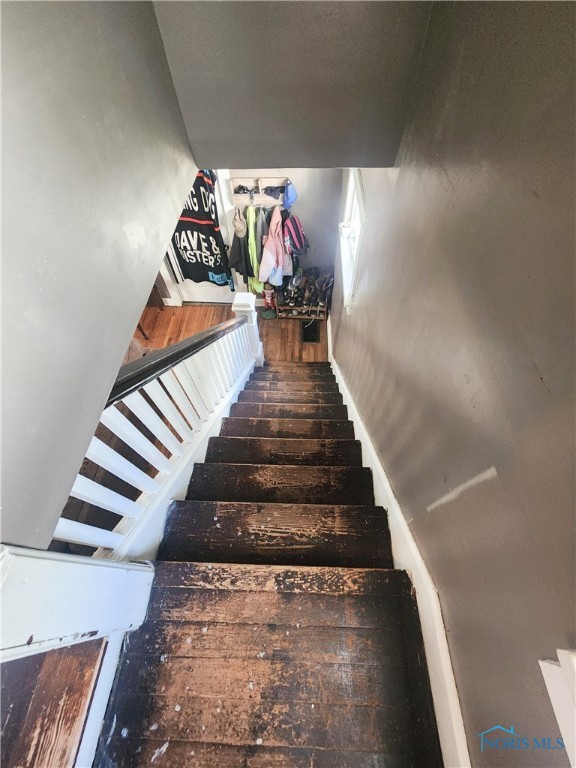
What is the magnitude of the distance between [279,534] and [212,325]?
3.35m

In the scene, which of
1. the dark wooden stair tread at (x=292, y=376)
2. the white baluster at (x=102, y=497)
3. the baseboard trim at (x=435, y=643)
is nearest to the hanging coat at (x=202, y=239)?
the dark wooden stair tread at (x=292, y=376)

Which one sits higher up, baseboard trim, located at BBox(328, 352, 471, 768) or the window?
the window

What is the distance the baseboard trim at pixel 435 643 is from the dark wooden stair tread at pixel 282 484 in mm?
268

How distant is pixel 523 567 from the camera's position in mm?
537

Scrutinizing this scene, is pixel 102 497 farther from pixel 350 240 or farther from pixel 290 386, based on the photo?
pixel 350 240

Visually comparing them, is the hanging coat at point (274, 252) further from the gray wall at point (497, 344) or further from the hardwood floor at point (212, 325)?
the gray wall at point (497, 344)

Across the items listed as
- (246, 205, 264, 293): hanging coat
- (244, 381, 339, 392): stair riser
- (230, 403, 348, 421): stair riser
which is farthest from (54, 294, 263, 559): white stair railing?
(246, 205, 264, 293): hanging coat

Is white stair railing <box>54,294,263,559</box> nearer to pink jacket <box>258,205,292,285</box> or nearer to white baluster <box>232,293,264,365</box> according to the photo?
white baluster <box>232,293,264,365</box>

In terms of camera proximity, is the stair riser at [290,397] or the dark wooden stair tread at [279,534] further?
the stair riser at [290,397]

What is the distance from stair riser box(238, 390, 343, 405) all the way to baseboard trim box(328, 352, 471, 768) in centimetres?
143

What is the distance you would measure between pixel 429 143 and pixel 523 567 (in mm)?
1033

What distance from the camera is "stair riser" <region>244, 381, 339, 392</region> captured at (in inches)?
115

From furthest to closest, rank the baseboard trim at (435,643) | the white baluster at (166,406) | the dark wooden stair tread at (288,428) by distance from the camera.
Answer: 1. the dark wooden stair tread at (288,428)
2. the white baluster at (166,406)
3. the baseboard trim at (435,643)

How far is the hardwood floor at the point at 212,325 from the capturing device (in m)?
4.05
